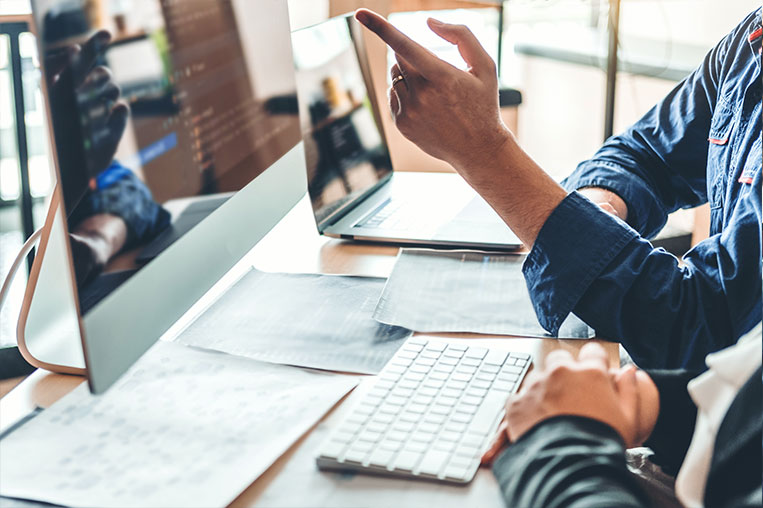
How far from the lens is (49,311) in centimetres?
78

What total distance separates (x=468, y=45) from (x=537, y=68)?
331 cm

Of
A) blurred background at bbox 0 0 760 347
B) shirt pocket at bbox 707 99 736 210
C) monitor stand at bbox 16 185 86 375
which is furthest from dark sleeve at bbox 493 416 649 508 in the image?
blurred background at bbox 0 0 760 347

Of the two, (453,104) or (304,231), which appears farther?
(304,231)

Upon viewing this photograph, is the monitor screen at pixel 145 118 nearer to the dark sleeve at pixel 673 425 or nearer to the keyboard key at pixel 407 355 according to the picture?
the keyboard key at pixel 407 355

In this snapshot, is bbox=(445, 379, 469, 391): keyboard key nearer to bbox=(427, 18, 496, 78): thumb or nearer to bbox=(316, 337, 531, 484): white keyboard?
bbox=(316, 337, 531, 484): white keyboard

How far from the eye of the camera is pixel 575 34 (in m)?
3.77

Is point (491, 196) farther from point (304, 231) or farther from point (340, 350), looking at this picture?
point (304, 231)

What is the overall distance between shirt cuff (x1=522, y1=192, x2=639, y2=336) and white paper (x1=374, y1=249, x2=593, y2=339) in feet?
0.14

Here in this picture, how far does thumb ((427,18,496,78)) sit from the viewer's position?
0.88 m

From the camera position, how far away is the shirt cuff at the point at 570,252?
2.66ft

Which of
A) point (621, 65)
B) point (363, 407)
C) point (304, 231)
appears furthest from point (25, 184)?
point (621, 65)

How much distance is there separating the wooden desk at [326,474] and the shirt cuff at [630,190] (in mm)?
341

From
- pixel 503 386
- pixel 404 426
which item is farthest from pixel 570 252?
pixel 404 426

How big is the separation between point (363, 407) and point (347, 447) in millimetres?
59
